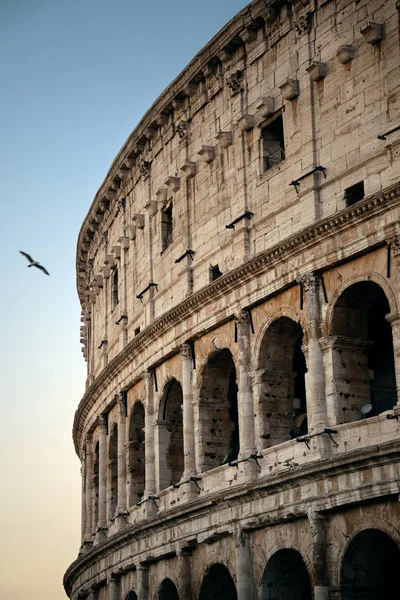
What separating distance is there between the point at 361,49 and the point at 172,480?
13161 mm

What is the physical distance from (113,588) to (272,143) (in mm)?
14155

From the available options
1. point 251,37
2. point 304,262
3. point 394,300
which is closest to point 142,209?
point 251,37

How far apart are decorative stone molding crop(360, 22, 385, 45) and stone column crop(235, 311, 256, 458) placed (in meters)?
7.18

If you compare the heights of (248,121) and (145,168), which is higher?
(145,168)

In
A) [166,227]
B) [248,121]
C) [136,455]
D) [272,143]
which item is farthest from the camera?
[136,455]

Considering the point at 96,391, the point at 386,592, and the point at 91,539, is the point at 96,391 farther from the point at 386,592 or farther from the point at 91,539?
the point at 386,592

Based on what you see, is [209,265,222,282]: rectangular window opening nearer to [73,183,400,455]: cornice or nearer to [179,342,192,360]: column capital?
[73,183,400,455]: cornice

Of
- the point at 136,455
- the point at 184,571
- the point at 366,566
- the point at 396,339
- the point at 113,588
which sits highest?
the point at 136,455

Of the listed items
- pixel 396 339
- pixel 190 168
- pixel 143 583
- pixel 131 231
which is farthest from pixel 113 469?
pixel 396 339

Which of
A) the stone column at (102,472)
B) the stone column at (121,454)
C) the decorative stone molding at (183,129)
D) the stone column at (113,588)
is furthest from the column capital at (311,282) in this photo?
the stone column at (102,472)

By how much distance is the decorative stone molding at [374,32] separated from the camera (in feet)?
93.1

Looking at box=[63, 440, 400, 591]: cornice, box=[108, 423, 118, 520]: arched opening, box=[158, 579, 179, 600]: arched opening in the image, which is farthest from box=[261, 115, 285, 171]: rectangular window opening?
box=[108, 423, 118, 520]: arched opening

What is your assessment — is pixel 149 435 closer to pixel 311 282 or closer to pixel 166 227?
pixel 166 227

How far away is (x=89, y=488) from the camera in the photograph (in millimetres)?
44312
